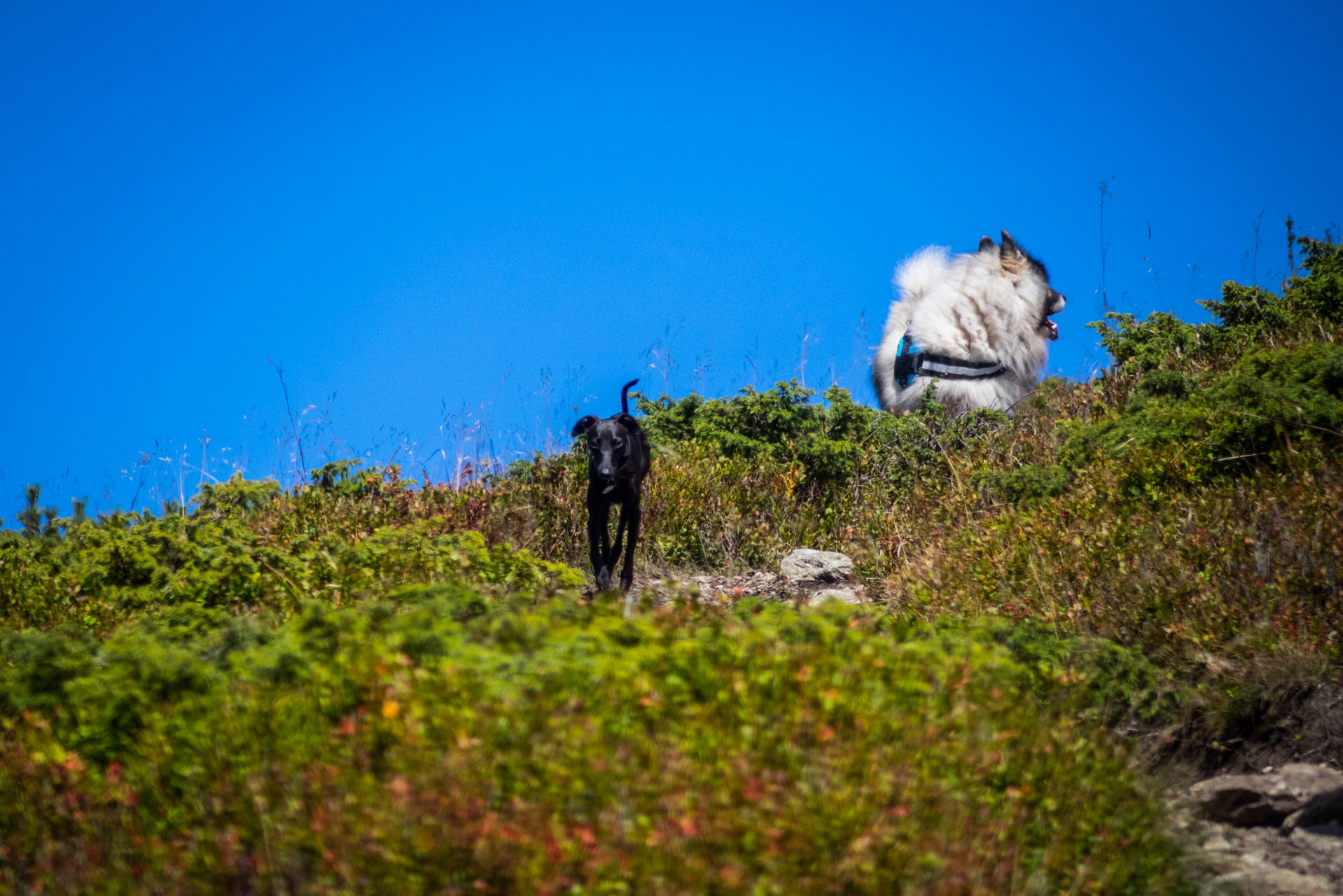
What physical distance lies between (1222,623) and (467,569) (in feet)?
15.0

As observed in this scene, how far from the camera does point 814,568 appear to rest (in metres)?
9.02

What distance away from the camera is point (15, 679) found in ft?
12.7

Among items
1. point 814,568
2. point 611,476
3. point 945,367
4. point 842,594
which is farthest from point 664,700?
point 945,367

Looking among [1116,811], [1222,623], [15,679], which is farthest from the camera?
[1222,623]

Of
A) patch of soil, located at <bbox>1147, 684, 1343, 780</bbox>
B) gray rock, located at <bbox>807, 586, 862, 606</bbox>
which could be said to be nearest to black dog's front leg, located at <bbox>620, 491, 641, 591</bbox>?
gray rock, located at <bbox>807, 586, 862, 606</bbox>

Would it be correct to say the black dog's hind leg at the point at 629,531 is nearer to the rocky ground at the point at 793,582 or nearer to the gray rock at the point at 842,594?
the rocky ground at the point at 793,582

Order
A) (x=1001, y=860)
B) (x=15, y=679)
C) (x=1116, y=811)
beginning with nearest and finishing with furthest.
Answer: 1. (x=1001, y=860)
2. (x=1116, y=811)
3. (x=15, y=679)

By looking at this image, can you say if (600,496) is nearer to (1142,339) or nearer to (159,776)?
(159,776)

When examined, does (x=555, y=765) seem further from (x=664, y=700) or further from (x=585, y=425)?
(x=585, y=425)

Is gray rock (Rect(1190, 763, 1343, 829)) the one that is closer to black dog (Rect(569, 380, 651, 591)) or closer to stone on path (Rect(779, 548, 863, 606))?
black dog (Rect(569, 380, 651, 591))

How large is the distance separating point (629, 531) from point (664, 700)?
4455 millimetres

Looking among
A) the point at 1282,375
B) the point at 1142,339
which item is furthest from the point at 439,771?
the point at 1142,339

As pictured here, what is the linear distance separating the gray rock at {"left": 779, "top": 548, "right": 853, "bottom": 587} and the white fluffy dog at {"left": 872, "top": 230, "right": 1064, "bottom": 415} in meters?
4.71

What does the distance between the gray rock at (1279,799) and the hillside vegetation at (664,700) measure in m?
0.50
